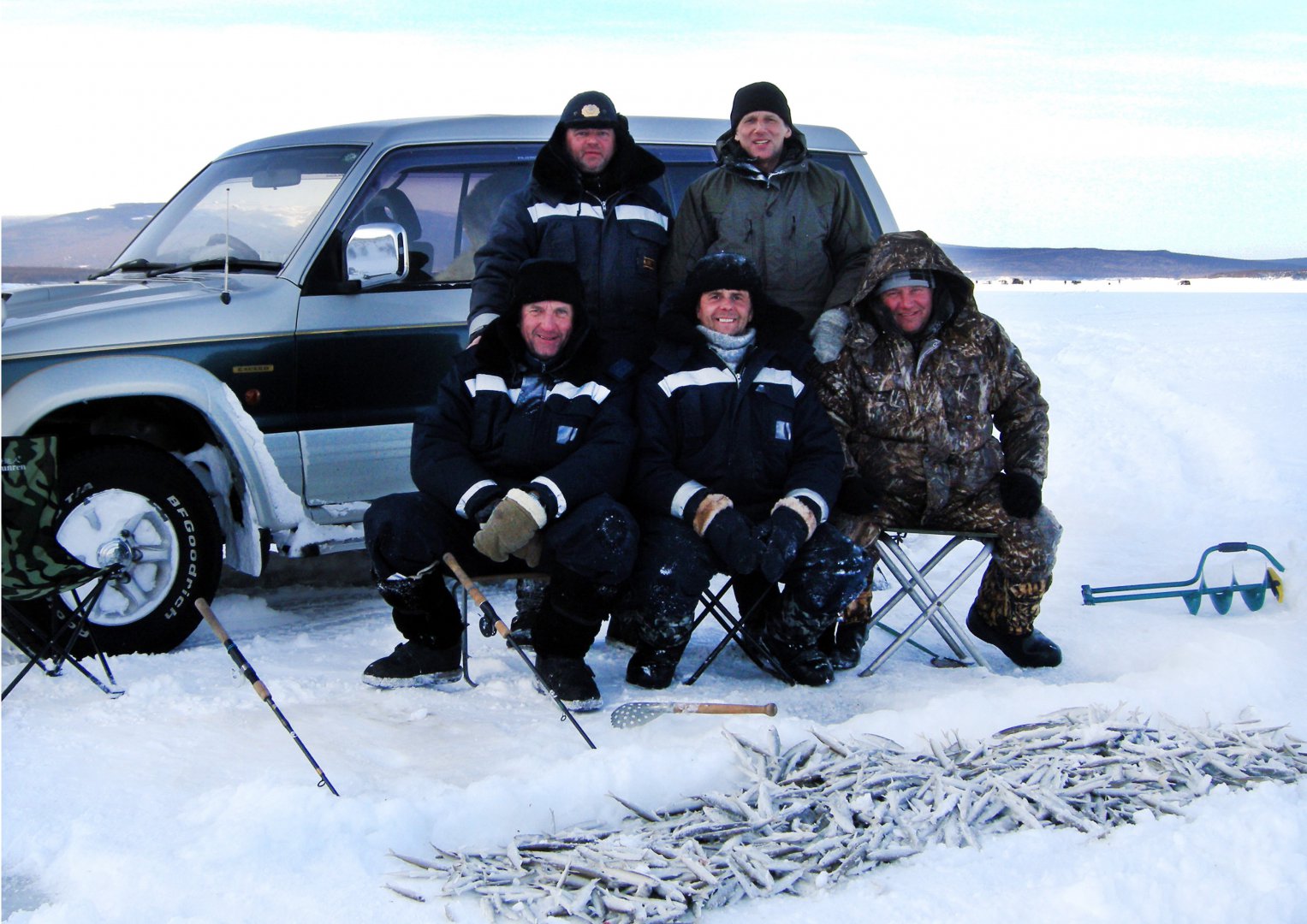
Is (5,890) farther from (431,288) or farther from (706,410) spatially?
(431,288)

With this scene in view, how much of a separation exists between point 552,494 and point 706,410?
70cm

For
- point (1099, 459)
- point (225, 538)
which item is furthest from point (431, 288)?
point (1099, 459)

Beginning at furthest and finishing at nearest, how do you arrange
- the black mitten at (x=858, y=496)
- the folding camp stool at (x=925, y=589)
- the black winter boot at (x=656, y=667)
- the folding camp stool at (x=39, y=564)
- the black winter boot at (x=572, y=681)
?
the folding camp stool at (x=925, y=589), the black mitten at (x=858, y=496), the black winter boot at (x=656, y=667), the black winter boot at (x=572, y=681), the folding camp stool at (x=39, y=564)

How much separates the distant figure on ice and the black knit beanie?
0.66m

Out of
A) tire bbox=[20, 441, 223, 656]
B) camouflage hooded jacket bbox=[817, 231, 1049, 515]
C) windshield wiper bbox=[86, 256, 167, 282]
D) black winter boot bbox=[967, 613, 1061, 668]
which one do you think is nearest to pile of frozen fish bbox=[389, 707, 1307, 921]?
black winter boot bbox=[967, 613, 1061, 668]

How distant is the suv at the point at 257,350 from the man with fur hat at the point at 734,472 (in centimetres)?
130

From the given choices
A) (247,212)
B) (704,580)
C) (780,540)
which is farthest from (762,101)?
(247,212)

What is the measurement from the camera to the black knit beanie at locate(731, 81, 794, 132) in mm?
4863

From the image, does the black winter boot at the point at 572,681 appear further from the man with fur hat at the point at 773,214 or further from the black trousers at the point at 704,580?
the man with fur hat at the point at 773,214

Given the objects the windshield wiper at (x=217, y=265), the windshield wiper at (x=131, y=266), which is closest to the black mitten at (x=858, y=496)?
the windshield wiper at (x=217, y=265)

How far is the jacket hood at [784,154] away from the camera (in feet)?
16.1

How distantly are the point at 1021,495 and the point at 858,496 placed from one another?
652 mm

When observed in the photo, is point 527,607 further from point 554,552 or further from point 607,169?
point 607,169

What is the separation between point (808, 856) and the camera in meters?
3.04
